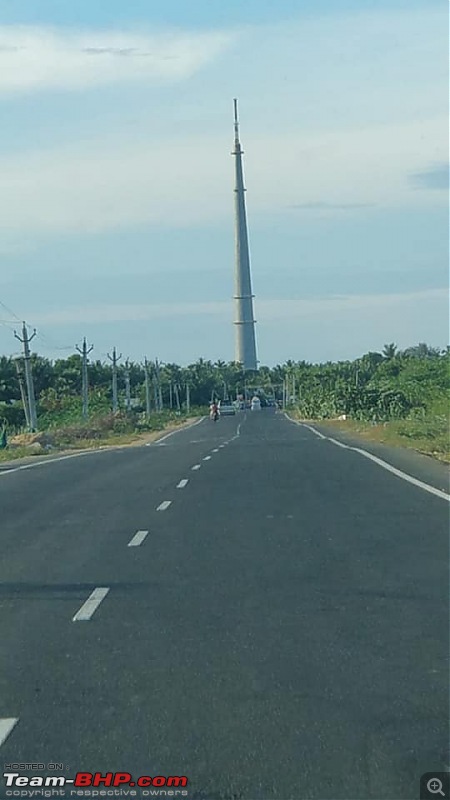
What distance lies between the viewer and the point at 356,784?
695 centimetres

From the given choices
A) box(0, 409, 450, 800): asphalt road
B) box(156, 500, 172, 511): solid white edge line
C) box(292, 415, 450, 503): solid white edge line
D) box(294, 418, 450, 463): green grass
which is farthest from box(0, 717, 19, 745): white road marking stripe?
box(294, 418, 450, 463): green grass

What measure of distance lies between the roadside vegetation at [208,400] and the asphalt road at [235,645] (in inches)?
639

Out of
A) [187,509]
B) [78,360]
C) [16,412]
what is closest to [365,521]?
[187,509]

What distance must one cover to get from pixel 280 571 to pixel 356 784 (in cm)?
723

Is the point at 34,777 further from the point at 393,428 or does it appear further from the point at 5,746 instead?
the point at 393,428

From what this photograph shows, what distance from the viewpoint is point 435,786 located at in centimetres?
687

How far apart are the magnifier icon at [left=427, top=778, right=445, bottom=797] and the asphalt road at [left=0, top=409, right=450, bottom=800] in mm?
74

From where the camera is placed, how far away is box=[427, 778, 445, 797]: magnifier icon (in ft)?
22.3

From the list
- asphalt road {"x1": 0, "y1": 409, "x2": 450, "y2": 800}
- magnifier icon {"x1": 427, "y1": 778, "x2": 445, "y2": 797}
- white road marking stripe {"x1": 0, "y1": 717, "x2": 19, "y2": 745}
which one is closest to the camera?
magnifier icon {"x1": 427, "y1": 778, "x2": 445, "y2": 797}

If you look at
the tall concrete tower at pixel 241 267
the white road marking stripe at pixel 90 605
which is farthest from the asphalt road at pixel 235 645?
the tall concrete tower at pixel 241 267

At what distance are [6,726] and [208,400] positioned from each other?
185683 mm

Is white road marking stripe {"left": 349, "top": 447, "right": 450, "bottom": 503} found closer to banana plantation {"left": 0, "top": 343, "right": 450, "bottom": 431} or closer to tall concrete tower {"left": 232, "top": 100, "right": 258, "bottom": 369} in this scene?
banana plantation {"left": 0, "top": 343, "right": 450, "bottom": 431}
